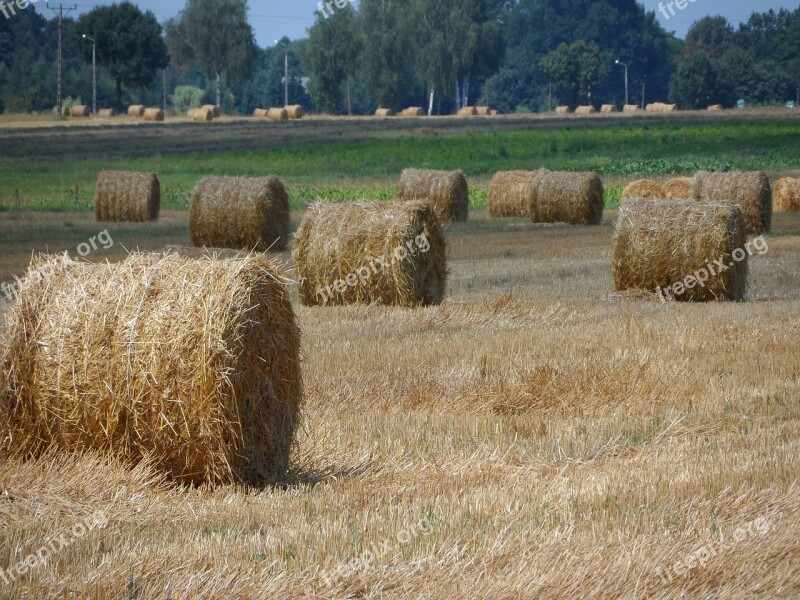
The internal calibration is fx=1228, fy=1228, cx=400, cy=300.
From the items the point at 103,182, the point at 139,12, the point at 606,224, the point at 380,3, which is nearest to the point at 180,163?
the point at 103,182

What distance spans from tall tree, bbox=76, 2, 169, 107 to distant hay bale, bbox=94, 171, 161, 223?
6375cm

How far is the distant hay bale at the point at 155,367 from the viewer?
6.43 m

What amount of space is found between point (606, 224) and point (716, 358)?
17073 millimetres

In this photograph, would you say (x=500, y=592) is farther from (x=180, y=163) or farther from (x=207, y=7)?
(x=207, y=7)

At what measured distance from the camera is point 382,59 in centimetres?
10169

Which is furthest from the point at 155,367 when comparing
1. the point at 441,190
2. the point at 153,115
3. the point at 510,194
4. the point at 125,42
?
the point at 125,42

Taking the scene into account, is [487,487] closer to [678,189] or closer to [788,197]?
[678,189]

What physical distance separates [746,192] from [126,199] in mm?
12812

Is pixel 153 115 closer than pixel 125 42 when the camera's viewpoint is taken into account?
Yes

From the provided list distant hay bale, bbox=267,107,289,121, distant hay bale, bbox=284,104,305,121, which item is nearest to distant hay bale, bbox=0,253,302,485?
distant hay bale, bbox=267,107,289,121

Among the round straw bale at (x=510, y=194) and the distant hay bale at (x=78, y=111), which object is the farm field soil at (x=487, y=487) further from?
the distant hay bale at (x=78, y=111)

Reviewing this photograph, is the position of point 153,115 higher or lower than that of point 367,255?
higher

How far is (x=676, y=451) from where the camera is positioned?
7344 millimetres

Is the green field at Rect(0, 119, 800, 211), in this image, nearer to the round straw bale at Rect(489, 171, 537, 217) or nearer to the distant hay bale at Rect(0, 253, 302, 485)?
the round straw bale at Rect(489, 171, 537, 217)
